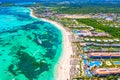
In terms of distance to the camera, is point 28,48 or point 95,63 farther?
point 28,48

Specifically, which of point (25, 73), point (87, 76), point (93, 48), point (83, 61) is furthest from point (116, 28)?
point (25, 73)

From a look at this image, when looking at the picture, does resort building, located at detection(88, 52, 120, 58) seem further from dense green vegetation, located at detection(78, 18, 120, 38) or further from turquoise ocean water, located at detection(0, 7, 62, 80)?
dense green vegetation, located at detection(78, 18, 120, 38)

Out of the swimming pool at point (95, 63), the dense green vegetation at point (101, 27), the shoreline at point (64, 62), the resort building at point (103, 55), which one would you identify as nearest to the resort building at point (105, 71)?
the swimming pool at point (95, 63)

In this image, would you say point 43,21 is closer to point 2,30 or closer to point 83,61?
point 2,30

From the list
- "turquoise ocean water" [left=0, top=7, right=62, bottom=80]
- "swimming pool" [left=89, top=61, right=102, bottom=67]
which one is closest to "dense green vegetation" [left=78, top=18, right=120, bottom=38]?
"turquoise ocean water" [left=0, top=7, right=62, bottom=80]

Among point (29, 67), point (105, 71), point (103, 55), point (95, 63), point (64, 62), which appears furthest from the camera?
point (103, 55)

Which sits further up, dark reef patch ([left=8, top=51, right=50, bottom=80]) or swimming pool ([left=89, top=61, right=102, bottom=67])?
dark reef patch ([left=8, top=51, right=50, bottom=80])

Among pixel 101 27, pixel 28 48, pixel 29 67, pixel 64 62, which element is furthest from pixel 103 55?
pixel 101 27

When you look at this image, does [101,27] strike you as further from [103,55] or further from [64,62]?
[64,62]

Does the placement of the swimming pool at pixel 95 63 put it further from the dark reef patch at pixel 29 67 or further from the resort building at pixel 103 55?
the dark reef patch at pixel 29 67
